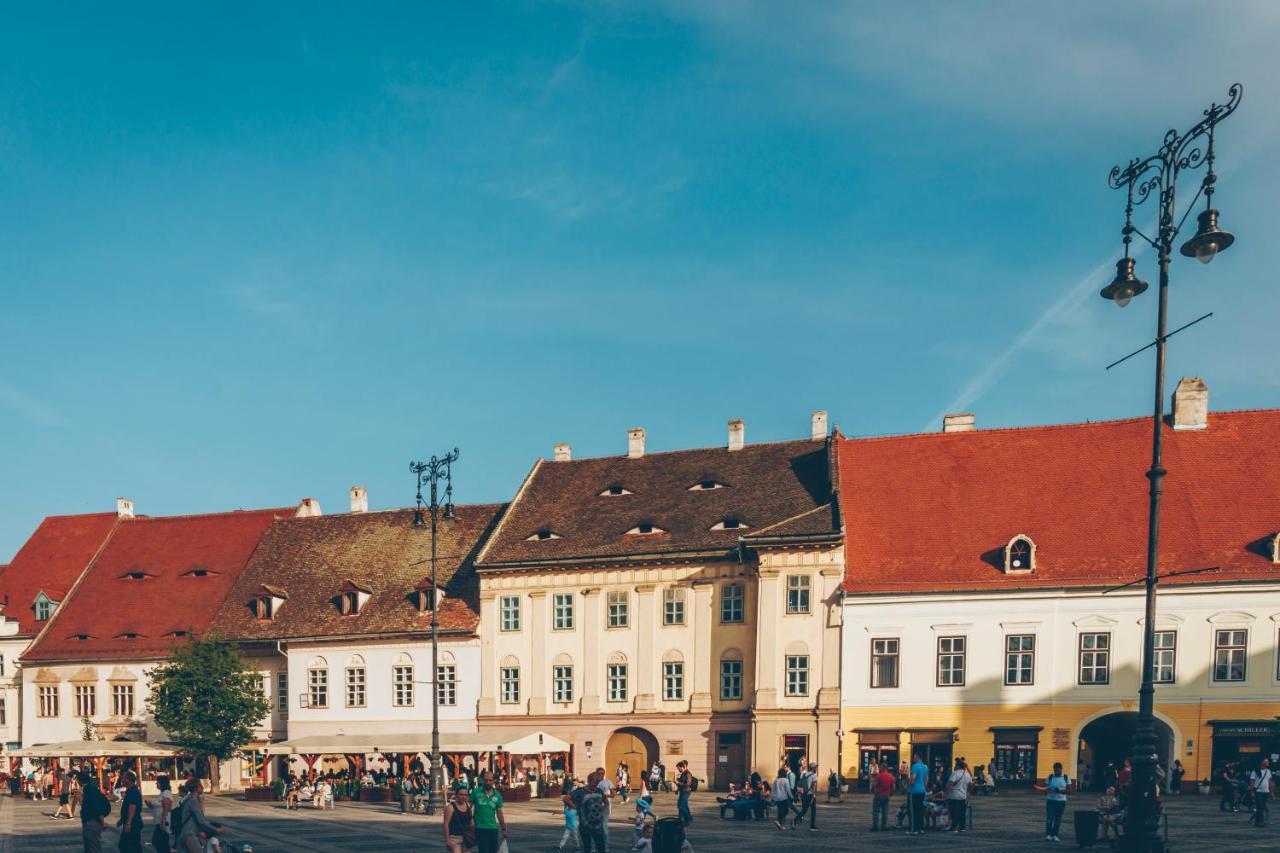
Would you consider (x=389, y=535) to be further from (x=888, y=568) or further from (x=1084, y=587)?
(x=1084, y=587)

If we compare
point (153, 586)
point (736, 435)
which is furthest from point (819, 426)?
point (153, 586)

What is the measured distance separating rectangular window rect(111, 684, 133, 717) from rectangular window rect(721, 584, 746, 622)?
29.0 m

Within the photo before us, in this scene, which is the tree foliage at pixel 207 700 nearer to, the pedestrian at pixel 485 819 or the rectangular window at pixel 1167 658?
the pedestrian at pixel 485 819

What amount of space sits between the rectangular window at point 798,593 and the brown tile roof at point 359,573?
14118 mm

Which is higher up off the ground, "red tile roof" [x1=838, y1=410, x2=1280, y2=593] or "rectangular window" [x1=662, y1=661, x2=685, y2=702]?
"red tile roof" [x1=838, y1=410, x2=1280, y2=593]

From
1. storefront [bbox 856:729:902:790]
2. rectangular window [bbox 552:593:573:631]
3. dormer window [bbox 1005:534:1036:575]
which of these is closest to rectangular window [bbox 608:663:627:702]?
rectangular window [bbox 552:593:573:631]

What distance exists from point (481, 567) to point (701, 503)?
9882mm

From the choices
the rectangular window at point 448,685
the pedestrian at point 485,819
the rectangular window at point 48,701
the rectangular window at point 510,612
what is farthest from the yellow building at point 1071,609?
the rectangular window at point 48,701

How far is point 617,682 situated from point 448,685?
25.5 ft

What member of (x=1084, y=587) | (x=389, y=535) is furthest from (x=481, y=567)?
(x=1084, y=587)

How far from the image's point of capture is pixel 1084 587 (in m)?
45.2

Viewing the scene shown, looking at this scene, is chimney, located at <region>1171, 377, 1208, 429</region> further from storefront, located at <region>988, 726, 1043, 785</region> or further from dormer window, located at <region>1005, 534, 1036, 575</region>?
storefront, located at <region>988, 726, 1043, 785</region>

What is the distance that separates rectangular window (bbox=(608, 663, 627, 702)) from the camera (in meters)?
Answer: 52.3

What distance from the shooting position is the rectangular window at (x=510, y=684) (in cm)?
5375
